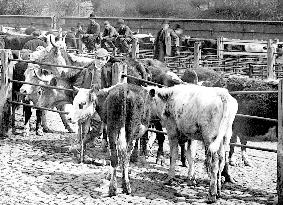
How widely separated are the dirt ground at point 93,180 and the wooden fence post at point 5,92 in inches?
27.2

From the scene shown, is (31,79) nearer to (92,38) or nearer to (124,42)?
(124,42)

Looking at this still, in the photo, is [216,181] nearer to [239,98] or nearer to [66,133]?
[239,98]

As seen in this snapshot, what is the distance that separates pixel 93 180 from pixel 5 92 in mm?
4680

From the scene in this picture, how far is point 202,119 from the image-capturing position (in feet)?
31.6

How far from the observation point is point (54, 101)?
565 inches

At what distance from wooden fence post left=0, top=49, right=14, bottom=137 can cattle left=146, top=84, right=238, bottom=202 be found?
4.81 m

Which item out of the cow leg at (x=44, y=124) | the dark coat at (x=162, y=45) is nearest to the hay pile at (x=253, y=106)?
the cow leg at (x=44, y=124)

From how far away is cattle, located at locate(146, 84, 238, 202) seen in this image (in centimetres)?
947

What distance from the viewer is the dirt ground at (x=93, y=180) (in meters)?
9.55

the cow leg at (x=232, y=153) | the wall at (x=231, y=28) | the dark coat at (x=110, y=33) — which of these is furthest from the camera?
the wall at (x=231, y=28)

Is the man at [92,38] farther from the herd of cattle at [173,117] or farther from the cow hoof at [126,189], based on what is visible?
the cow hoof at [126,189]

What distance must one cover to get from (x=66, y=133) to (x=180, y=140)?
5.20 metres

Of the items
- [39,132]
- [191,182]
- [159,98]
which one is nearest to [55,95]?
[39,132]

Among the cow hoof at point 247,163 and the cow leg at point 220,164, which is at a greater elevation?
the cow leg at point 220,164
